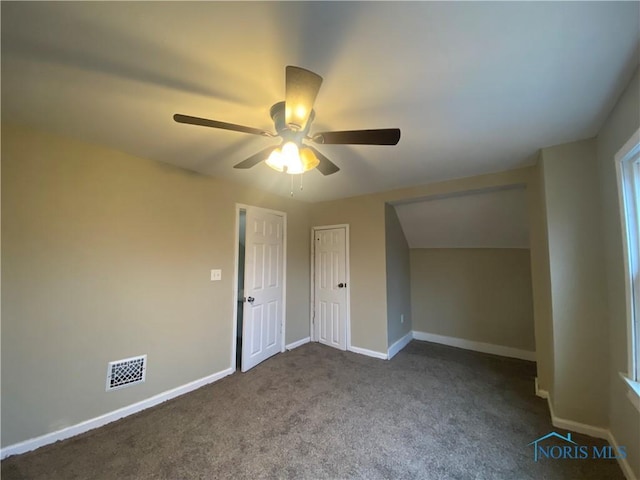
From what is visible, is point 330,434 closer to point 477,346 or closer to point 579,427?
point 579,427

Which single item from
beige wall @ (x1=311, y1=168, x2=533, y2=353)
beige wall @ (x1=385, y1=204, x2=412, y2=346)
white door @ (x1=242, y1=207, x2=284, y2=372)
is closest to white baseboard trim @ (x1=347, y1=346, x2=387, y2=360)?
beige wall @ (x1=311, y1=168, x2=533, y2=353)

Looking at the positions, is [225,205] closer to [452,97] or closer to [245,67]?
[245,67]

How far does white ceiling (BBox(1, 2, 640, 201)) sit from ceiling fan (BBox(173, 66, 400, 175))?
0.24 metres

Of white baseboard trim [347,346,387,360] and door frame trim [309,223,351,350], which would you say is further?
door frame trim [309,223,351,350]

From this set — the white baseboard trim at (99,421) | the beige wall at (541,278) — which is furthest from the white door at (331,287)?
the beige wall at (541,278)

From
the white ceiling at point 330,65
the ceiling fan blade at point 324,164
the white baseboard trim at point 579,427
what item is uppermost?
the white ceiling at point 330,65

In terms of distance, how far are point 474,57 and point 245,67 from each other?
3.79 ft

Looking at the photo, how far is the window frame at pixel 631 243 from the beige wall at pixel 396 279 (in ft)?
7.16

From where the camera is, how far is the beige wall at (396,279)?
3.53m

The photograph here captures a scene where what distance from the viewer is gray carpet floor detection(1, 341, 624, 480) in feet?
5.22

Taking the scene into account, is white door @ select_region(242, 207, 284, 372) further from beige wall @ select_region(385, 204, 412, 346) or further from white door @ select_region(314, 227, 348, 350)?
beige wall @ select_region(385, 204, 412, 346)


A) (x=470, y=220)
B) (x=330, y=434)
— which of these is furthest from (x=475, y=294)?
(x=330, y=434)

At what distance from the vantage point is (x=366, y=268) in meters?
3.59

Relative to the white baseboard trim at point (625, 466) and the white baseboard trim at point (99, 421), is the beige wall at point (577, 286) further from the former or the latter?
the white baseboard trim at point (99, 421)
